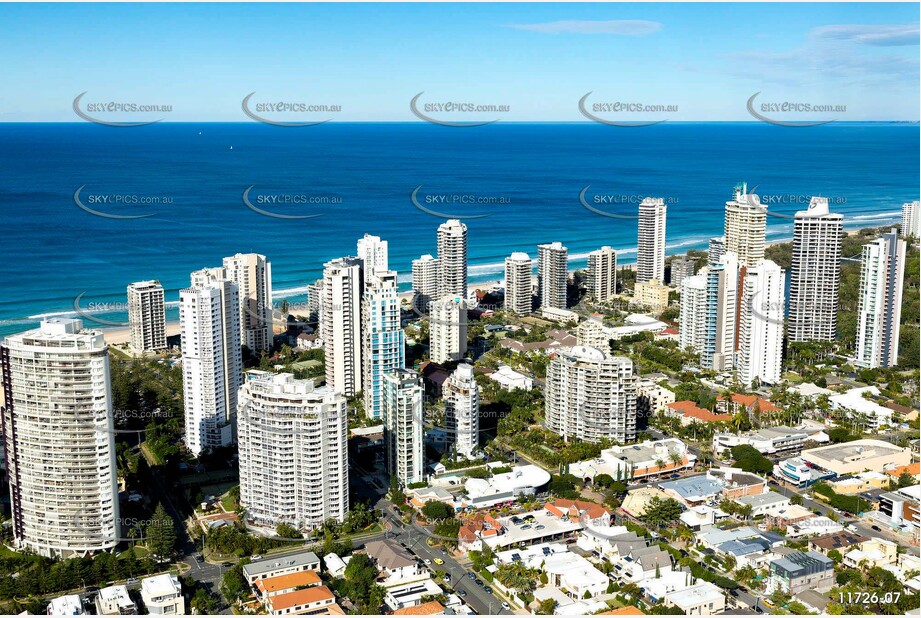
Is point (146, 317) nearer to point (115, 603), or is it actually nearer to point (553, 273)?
point (553, 273)

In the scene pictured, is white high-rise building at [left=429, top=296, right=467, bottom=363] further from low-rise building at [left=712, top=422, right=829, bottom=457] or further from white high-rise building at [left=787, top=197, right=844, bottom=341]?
white high-rise building at [left=787, top=197, right=844, bottom=341]

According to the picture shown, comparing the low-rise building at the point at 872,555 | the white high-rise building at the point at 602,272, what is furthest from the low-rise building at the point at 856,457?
the white high-rise building at the point at 602,272

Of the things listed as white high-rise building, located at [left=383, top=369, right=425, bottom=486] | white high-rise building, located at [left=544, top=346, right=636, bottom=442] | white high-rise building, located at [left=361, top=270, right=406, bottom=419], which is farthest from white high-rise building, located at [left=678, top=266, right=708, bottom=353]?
white high-rise building, located at [left=383, top=369, right=425, bottom=486]

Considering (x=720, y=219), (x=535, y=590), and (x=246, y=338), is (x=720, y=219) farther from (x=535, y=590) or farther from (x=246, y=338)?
→ (x=535, y=590)

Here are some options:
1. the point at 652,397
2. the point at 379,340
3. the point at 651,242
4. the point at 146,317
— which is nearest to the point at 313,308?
the point at 146,317

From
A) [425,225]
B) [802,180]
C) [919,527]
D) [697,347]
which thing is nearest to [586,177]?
[802,180]

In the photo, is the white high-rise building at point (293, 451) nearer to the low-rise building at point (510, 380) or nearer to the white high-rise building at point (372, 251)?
the low-rise building at point (510, 380)

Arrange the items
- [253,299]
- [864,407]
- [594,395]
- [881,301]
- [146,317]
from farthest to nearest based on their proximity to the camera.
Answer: [253,299], [146,317], [881,301], [864,407], [594,395]
